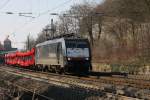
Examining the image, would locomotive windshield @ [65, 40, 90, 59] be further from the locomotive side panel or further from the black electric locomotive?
the locomotive side panel

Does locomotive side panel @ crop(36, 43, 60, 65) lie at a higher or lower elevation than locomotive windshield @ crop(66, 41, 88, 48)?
lower

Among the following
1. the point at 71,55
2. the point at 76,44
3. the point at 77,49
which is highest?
the point at 76,44

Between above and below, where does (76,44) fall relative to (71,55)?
above

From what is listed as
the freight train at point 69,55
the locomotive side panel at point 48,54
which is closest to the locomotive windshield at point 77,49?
the freight train at point 69,55

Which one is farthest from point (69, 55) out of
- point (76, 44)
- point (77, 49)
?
point (76, 44)

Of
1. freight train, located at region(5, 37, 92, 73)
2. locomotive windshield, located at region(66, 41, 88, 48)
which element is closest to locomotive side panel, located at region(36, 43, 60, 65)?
freight train, located at region(5, 37, 92, 73)

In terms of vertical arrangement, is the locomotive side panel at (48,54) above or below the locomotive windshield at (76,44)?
below

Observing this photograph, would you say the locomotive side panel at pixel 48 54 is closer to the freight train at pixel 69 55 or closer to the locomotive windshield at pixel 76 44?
the freight train at pixel 69 55

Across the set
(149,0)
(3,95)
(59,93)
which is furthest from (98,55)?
(59,93)

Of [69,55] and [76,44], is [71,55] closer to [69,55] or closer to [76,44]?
[69,55]

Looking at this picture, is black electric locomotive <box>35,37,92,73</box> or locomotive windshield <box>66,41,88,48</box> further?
locomotive windshield <box>66,41,88,48</box>

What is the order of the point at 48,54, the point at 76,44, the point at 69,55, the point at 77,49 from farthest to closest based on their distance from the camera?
the point at 48,54 < the point at 76,44 < the point at 77,49 < the point at 69,55

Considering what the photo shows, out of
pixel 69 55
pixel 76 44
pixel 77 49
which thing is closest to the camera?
pixel 69 55

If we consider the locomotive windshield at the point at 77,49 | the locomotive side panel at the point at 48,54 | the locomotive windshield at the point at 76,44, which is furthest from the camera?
the locomotive side panel at the point at 48,54
